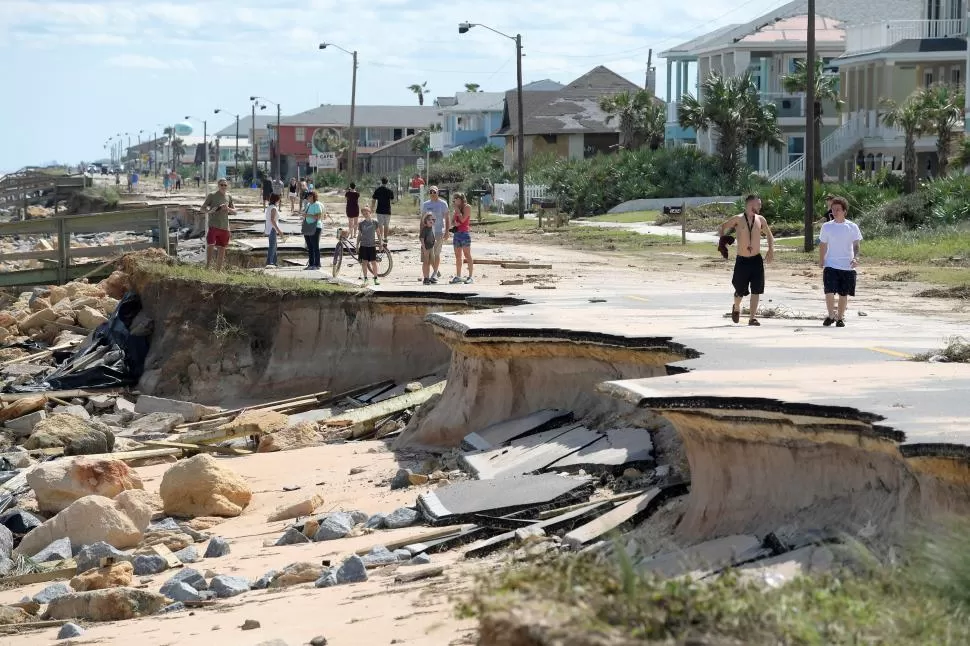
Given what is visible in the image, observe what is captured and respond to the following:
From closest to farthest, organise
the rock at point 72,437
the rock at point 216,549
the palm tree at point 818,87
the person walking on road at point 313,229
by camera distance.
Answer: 1. the rock at point 216,549
2. the rock at point 72,437
3. the person walking on road at point 313,229
4. the palm tree at point 818,87

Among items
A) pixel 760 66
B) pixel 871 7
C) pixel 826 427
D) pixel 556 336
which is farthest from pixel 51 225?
pixel 871 7

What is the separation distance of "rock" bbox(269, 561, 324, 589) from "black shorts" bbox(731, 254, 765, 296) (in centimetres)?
760

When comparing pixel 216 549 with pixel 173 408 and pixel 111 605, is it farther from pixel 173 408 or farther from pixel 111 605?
pixel 173 408

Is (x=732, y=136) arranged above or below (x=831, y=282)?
above

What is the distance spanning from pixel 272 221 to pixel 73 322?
4450 mm

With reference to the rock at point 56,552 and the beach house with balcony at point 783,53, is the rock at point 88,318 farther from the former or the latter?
the beach house with balcony at point 783,53

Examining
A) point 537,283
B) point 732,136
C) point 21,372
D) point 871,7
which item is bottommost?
point 21,372

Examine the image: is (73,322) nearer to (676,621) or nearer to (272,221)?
(272,221)

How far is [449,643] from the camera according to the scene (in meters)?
7.29

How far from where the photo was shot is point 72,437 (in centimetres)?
1808

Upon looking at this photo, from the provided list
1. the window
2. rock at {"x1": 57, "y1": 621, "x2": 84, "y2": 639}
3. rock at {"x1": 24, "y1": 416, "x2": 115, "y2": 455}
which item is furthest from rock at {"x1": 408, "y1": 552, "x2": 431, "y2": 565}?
the window

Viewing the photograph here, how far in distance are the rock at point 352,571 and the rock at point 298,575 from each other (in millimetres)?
272

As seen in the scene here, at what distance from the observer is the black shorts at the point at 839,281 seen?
1605 cm

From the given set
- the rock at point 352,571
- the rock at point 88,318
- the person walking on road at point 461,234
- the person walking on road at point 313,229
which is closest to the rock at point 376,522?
the rock at point 352,571
